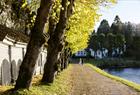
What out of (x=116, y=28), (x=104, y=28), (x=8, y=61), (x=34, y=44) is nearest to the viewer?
(x=34, y=44)

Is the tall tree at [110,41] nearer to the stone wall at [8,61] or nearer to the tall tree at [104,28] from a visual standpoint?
the tall tree at [104,28]

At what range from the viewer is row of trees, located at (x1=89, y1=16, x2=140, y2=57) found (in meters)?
139

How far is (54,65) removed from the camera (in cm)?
2408

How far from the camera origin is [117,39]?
140 meters

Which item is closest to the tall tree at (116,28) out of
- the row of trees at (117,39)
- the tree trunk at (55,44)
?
the row of trees at (117,39)

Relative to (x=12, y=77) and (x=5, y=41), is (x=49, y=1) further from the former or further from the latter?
(x=12, y=77)

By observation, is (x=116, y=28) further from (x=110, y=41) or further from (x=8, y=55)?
(x=8, y=55)

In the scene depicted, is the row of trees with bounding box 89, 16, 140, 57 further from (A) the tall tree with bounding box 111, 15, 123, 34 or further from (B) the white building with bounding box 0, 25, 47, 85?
(B) the white building with bounding box 0, 25, 47, 85

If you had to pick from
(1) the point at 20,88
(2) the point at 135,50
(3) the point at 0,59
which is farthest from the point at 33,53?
(2) the point at 135,50

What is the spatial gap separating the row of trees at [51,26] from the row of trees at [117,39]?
95947 millimetres

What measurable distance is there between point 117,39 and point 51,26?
111937 millimetres

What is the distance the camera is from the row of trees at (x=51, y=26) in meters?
16.9

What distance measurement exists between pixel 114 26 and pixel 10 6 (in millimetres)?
120028

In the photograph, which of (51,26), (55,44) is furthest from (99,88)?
(51,26)
